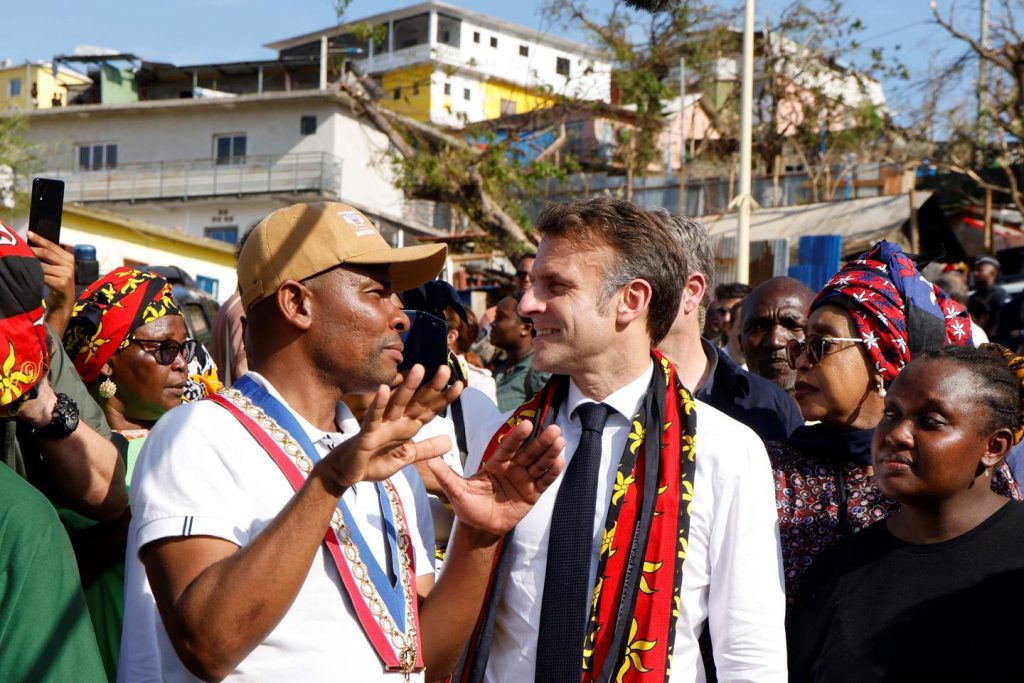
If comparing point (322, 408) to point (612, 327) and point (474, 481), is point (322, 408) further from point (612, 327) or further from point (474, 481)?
point (612, 327)

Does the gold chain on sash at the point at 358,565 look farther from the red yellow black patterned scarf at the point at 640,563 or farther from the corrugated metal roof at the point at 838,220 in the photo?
the corrugated metal roof at the point at 838,220

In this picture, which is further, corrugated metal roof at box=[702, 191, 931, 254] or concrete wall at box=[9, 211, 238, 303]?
concrete wall at box=[9, 211, 238, 303]

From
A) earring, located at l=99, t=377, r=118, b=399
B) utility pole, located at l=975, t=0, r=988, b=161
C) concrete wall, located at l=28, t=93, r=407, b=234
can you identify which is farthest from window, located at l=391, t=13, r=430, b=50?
earring, located at l=99, t=377, r=118, b=399

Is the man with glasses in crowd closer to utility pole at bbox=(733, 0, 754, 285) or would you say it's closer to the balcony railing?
utility pole at bbox=(733, 0, 754, 285)

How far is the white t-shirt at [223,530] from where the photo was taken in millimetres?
2428

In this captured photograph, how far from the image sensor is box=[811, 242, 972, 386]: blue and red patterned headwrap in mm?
4078

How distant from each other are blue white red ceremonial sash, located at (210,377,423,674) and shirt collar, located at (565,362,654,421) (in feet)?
2.44

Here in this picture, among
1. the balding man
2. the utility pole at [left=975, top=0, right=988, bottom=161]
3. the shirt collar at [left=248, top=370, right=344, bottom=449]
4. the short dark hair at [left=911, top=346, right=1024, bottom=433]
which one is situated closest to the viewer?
the shirt collar at [left=248, top=370, right=344, bottom=449]

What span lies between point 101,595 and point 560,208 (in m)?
1.70

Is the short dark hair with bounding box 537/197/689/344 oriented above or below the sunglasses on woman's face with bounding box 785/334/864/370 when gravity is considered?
above

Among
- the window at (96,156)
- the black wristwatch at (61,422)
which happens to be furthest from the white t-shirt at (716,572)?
the window at (96,156)

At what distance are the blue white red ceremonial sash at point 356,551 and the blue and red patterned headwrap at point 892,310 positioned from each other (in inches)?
79.1

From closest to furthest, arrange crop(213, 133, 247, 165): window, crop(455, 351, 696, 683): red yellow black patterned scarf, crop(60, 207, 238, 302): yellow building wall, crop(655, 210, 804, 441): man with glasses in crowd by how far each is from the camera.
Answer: crop(455, 351, 696, 683): red yellow black patterned scarf → crop(655, 210, 804, 441): man with glasses in crowd → crop(60, 207, 238, 302): yellow building wall → crop(213, 133, 247, 165): window

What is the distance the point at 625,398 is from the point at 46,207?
5.75 feet
